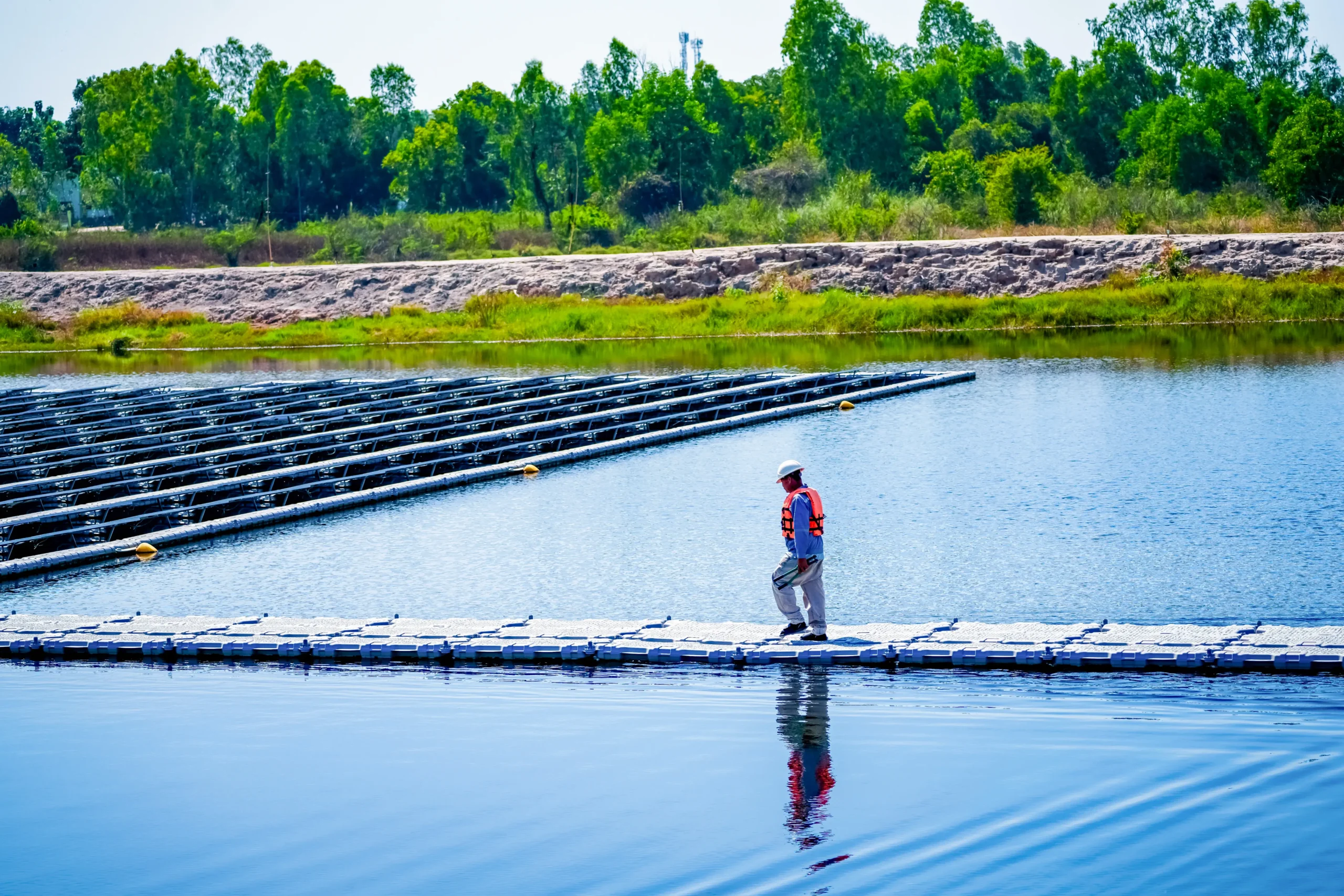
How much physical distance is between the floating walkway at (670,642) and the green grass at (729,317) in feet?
141

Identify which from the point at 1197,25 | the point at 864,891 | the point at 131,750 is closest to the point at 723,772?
the point at 864,891

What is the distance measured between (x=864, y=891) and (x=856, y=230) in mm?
62743

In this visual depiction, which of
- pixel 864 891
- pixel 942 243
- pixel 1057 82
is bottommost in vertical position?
pixel 864 891

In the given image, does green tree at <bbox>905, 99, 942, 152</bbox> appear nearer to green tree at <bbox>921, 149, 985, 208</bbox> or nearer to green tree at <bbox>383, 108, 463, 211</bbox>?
green tree at <bbox>921, 149, 985, 208</bbox>

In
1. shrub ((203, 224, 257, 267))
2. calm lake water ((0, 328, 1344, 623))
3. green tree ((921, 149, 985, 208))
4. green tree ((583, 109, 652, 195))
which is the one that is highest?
green tree ((583, 109, 652, 195))

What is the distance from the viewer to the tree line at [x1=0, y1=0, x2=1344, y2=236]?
8100 centimetres

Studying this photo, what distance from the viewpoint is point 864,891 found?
9.74m

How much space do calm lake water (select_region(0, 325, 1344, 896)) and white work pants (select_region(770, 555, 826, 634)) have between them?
0.71 metres

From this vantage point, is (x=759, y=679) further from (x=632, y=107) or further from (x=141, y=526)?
(x=632, y=107)

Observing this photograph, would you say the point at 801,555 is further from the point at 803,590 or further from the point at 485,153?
the point at 485,153

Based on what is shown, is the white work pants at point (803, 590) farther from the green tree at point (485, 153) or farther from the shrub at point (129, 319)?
the green tree at point (485, 153)

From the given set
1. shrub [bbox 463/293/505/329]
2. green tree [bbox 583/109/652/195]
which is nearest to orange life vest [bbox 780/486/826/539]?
shrub [bbox 463/293/505/329]

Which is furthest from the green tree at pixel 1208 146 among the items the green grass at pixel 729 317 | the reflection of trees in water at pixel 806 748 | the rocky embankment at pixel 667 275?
the reflection of trees in water at pixel 806 748

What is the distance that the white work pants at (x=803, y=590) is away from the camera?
1479 centimetres
